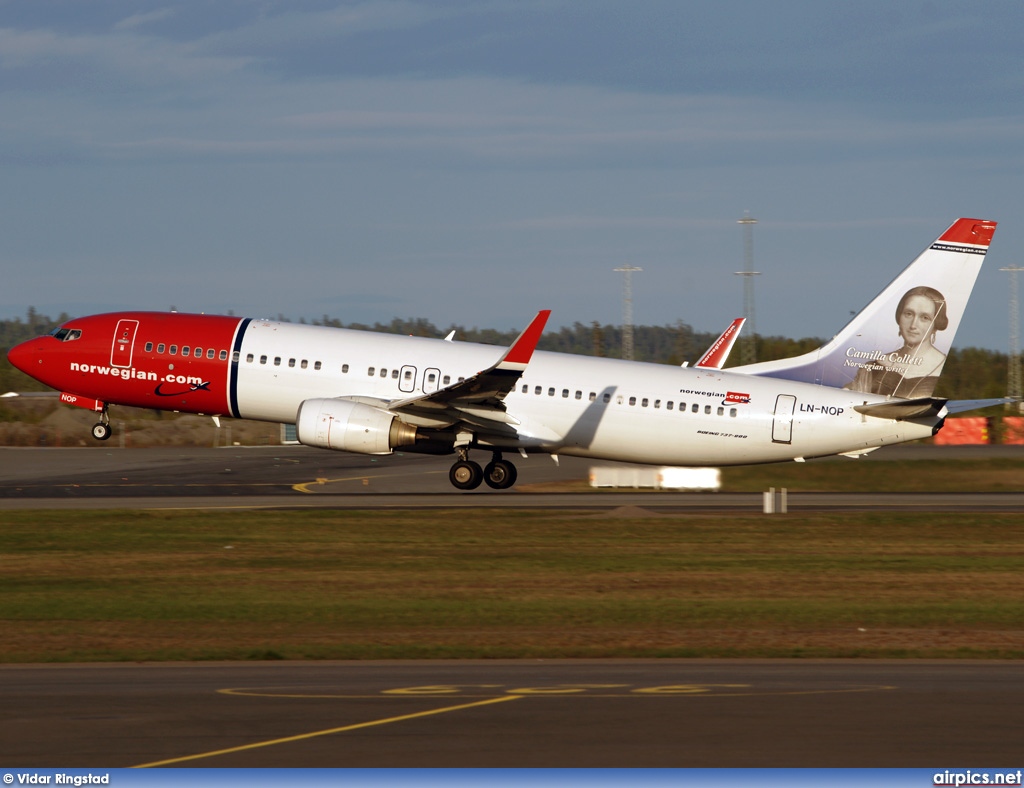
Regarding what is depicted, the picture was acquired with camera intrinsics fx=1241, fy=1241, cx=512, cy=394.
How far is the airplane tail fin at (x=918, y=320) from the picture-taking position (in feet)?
120

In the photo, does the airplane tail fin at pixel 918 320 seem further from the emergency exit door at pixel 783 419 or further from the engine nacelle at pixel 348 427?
the engine nacelle at pixel 348 427

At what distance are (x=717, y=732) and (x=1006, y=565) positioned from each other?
15415mm

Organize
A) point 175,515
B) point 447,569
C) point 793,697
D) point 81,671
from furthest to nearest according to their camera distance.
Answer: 1. point 175,515
2. point 447,569
3. point 81,671
4. point 793,697

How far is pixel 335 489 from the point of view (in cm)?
4231

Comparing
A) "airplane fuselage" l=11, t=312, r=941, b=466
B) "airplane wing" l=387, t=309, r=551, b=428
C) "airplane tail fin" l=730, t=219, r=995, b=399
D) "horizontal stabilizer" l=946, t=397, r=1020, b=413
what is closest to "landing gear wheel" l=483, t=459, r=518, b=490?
"airplane fuselage" l=11, t=312, r=941, b=466

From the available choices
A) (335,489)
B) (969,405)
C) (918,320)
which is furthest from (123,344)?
(969,405)

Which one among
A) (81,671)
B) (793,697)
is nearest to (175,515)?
(81,671)

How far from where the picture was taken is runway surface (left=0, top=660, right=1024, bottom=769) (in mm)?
10875

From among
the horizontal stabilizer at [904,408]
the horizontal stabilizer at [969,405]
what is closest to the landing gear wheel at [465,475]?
the horizontal stabilizer at [904,408]

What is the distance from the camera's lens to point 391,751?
11031mm

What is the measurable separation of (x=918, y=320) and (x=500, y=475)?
13390 millimetres

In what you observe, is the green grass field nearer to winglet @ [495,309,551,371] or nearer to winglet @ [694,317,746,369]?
winglet @ [495,309,551,371]

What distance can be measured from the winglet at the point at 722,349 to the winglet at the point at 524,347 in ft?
30.2

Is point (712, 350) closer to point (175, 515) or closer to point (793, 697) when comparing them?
point (175, 515)
